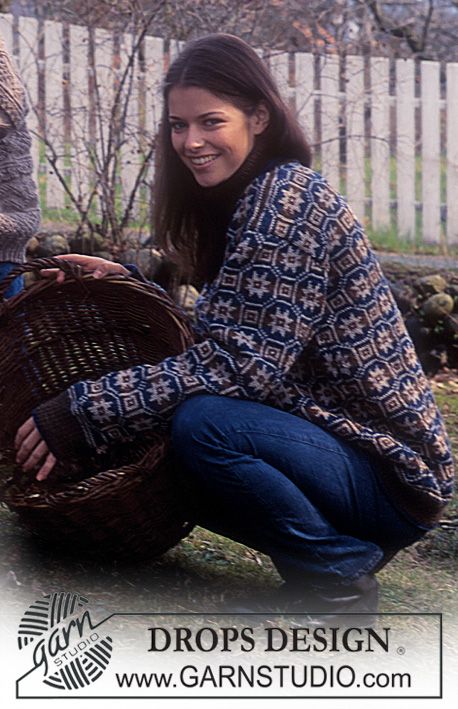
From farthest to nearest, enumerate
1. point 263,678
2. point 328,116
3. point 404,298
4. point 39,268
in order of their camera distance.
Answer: point 328,116
point 404,298
point 39,268
point 263,678

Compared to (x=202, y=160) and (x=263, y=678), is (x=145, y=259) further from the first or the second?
(x=263, y=678)

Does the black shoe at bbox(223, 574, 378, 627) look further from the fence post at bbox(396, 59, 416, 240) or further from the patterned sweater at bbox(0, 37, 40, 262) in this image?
the fence post at bbox(396, 59, 416, 240)

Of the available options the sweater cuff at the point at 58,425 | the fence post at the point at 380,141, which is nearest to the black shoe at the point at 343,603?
the sweater cuff at the point at 58,425

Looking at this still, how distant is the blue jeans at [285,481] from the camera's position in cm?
263

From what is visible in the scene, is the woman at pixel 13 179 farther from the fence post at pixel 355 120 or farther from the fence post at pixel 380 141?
the fence post at pixel 380 141

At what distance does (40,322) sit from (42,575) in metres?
0.72

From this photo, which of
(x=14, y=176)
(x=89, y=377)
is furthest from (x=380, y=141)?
(x=89, y=377)

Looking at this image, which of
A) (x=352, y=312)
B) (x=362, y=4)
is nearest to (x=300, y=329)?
(x=352, y=312)

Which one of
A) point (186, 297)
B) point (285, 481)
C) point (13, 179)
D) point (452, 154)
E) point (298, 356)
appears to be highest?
point (13, 179)

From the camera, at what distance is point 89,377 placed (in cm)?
335

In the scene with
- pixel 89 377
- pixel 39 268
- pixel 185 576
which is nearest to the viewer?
pixel 39 268

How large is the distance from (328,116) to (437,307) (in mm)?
2218

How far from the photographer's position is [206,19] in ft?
22.3

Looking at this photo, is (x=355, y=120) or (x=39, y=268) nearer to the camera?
(x=39, y=268)
